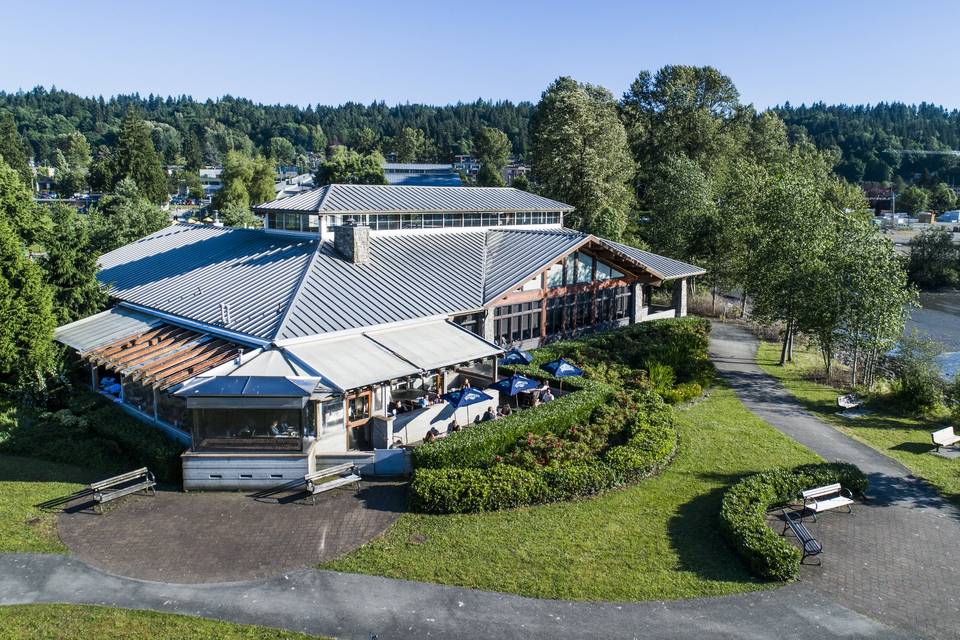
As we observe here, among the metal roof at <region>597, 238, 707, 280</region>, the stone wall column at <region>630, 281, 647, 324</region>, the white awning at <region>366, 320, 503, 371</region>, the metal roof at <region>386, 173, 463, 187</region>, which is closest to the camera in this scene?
the white awning at <region>366, 320, 503, 371</region>

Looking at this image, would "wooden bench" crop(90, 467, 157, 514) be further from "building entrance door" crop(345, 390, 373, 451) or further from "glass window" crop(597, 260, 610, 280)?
"glass window" crop(597, 260, 610, 280)

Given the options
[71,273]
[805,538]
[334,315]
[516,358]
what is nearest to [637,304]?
[516,358]

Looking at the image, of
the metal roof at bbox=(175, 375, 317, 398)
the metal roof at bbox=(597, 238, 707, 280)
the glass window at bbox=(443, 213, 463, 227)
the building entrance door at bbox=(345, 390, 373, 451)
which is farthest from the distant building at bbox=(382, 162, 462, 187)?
the metal roof at bbox=(175, 375, 317, 398)

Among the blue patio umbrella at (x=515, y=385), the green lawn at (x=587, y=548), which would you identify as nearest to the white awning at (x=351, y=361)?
the blue patio umbrella at (x=515, y=385)

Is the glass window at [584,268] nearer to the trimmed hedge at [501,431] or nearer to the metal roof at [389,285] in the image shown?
the metal roof at [389,285]

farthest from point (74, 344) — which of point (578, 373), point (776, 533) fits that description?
point (776, 533)

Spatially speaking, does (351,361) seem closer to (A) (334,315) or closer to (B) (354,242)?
(A) (334,315)

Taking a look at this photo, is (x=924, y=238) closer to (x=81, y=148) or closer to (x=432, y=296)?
(x=432, y=296)
